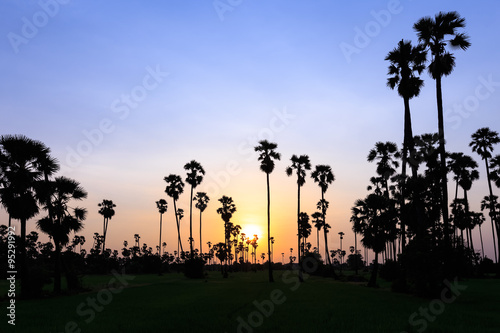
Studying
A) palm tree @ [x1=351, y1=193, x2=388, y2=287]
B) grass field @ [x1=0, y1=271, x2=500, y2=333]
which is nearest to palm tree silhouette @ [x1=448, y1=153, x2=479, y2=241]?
palm tree @ [x1=351, y1=193, x2=388, y2=287]

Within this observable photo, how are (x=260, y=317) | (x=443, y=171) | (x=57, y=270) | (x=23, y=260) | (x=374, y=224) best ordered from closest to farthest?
(x=260, y=317)
(x=443, y=171)
(x=23, y=260)
(x=57, y=270)
(x=374, y=224)

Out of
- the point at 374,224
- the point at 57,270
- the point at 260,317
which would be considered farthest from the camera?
the point at 374,224

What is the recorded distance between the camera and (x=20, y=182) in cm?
3362

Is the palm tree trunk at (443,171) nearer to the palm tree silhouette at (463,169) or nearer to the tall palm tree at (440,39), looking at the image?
the tall palm tree at (440,39)

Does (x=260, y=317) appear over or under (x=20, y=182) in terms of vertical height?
under

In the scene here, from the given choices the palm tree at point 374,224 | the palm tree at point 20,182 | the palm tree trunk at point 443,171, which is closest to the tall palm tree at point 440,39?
the palm tree trunk at point 443,171

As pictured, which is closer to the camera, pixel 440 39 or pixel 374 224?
pixel 440 39

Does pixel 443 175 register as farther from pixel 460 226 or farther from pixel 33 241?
pixel 33 241

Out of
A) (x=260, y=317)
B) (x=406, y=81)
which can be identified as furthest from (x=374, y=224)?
(x=260, y=317)

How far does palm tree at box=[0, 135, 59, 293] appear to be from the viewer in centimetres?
3319

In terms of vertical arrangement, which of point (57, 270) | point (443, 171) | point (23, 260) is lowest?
point (57, 270)

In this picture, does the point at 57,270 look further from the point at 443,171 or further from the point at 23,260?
the point at 443,171

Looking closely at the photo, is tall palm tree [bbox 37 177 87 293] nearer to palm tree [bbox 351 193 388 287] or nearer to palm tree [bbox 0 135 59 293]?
palm tree [bbox 0 135 59 293]

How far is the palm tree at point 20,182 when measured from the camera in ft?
109
